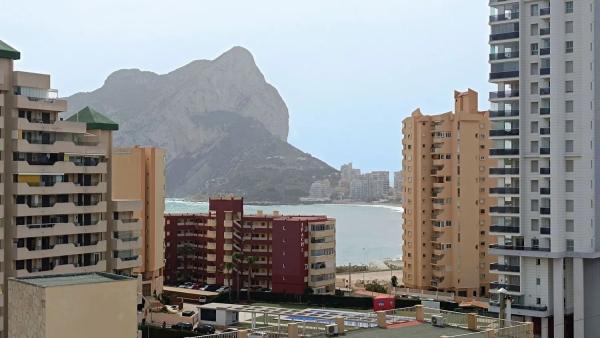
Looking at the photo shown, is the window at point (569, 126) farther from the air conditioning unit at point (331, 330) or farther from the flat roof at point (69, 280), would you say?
the flat roof at point (69, 280)

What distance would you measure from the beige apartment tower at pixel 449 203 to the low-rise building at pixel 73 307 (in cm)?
3728

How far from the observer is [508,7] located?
35594mm

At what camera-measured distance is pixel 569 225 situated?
111 ft

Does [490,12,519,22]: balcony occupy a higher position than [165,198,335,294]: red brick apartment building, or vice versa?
[490,12,519,22]: balcony

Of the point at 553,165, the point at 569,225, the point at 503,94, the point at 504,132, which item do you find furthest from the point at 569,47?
the point at 569,225

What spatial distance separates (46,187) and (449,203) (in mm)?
28892

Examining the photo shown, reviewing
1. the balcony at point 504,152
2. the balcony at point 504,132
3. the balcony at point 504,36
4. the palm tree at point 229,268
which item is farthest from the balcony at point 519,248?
the palm tree at point 229,268

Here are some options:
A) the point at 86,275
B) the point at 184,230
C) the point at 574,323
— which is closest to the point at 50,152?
the point at 86,275

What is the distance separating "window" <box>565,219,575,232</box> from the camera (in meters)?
33.8

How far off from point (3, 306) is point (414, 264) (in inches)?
1203

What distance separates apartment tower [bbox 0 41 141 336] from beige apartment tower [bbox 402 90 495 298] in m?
24.2

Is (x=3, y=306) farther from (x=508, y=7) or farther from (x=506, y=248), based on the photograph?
(x=508, y=7)

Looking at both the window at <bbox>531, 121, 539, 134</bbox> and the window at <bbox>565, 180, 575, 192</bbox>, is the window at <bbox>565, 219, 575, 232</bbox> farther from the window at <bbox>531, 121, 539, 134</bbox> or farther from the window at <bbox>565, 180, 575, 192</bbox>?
the window at <bbox>531, 121, 539, 134</bbox>

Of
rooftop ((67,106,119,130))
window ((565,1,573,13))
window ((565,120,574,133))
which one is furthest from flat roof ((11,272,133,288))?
window ((565,1,573,13))
